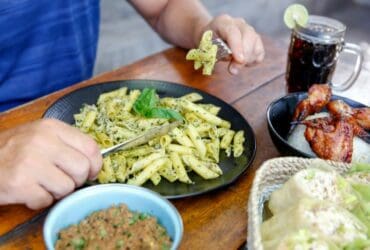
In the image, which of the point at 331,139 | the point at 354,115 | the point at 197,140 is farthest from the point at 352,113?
the point at 197,140

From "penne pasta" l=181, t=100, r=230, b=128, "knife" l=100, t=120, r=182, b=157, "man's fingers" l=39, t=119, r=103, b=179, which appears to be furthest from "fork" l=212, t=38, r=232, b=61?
"man's fingers" l=39, t=119, r=103, b=179

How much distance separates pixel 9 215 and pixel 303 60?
0.82m

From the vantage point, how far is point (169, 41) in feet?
5.59

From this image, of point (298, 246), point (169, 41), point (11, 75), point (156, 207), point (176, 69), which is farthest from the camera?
point (169, 41)

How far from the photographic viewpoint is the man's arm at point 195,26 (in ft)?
4.70

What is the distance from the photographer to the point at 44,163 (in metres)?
0.86

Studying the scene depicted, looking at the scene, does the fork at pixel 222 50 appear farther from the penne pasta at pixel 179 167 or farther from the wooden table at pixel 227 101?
the penne pasta at pixel 179 167

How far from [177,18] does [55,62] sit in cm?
45

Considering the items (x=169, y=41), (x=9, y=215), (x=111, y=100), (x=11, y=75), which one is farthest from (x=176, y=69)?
(x=9, y=215)

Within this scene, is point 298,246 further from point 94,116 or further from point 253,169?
point 94,116

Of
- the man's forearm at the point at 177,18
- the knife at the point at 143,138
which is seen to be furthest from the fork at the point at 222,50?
the knife at the point at 143,138

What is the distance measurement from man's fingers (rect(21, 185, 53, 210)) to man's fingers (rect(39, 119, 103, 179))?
0.29 feet

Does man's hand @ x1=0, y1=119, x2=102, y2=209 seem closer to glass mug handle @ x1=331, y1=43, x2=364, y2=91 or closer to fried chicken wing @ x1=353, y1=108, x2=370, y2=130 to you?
fried chicken wing @ x1=353, y1=108, x2=370, y2=130

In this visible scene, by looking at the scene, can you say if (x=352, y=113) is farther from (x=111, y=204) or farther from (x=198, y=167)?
(x=111, y=204)
